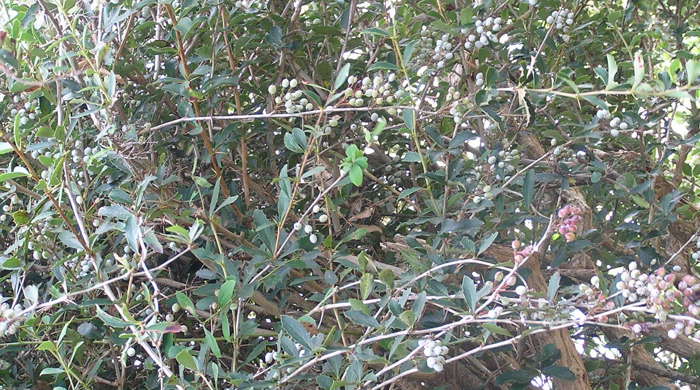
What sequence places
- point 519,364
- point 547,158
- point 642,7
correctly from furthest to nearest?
point 642,7 < point 519,364 < point 547,158

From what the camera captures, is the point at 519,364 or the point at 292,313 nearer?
the point at 292,313

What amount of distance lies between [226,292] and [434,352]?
30 centimetres

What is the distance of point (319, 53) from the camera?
1.50 metres

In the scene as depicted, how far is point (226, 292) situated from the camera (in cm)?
108

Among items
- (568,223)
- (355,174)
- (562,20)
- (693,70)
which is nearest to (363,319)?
(355,174)

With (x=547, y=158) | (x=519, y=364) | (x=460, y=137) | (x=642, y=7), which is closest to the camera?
(x=460, y=137)

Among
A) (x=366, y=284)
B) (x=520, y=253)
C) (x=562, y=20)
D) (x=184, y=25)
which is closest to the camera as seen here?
(x=520, y=253)

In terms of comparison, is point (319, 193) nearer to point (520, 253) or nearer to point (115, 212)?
point (115, 212)

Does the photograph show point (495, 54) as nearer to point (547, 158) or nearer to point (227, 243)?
point (547, 158)

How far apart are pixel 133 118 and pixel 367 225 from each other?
0.49 meters

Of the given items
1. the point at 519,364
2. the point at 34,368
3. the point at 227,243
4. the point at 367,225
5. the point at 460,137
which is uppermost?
the point at 460,137

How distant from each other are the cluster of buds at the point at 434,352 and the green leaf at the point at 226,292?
0.87 ft

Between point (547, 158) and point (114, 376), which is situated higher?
point (547, 158)

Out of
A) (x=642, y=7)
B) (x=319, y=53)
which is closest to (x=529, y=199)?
(x=319, y=53)
